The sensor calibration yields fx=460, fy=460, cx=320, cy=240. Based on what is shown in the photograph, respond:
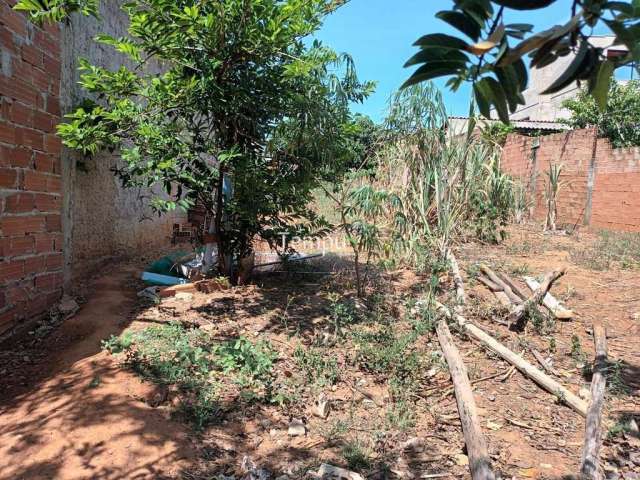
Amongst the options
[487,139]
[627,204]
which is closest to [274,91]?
[487,139]

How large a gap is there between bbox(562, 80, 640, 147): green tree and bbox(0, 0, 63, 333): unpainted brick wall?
9.32 meters

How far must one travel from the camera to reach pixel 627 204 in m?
8.24

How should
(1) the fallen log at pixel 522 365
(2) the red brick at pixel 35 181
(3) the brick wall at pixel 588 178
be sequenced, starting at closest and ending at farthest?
(1) the fallen log at pixel 522 365
(2) the red brick at pixel 35 181
(3) the brick wall at pixel 588 178

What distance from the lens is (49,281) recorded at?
→ 3.62 metres

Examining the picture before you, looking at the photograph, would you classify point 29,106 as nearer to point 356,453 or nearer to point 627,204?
point 356,453

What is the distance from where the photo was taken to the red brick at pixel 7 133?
301 cm

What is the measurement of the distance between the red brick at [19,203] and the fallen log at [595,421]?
3.70 metres

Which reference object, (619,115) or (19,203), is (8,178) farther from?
(619,115)

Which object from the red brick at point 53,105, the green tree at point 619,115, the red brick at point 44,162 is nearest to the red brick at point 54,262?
the red brick at point 44,162

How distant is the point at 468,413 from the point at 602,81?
7.03 ft

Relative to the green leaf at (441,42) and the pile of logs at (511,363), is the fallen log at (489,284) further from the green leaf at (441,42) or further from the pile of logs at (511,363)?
the green leaf at (441,42)

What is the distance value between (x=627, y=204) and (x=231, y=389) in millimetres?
8305

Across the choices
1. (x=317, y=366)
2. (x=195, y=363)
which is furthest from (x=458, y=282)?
(x=195, y=363)

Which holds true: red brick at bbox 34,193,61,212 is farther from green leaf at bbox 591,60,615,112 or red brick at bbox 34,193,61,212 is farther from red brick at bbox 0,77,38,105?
green leaf at bbox 591,60,615,112
